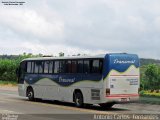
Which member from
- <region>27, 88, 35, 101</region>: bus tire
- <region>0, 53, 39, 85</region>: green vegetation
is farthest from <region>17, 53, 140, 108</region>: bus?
<region>0, 53, 39, 85</region>: green vegetation

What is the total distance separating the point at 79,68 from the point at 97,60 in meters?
1.71

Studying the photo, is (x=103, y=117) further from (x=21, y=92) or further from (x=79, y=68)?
(x=21, y=92)

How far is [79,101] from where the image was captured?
25734 millimetres

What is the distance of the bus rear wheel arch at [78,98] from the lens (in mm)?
25597

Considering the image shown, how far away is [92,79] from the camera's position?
24.7 meters

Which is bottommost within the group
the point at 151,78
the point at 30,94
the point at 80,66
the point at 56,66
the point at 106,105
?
the point at 106,105

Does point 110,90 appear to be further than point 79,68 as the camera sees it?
No

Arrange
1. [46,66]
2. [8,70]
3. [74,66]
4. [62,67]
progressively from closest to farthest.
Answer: [74,66] < [62,67] < [46,66] < [8,70]

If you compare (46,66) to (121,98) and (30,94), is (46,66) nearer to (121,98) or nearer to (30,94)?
(30,94)

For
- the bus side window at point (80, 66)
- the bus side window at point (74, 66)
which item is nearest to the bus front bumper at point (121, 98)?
the bus side window at point (80, 66)

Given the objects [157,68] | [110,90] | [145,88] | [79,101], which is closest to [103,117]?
[110,90]

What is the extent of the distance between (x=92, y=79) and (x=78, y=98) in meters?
1.72

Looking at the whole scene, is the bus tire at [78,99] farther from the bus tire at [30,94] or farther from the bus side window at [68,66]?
the bus tire at [30,94]

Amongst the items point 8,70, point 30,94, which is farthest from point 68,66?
point 8,70
